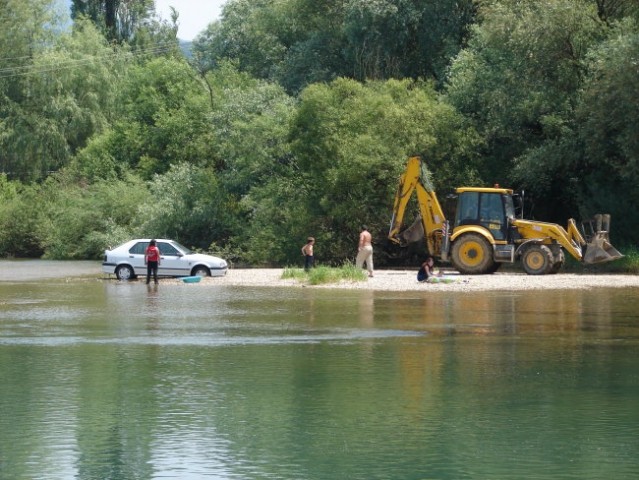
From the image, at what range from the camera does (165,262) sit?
40844mm

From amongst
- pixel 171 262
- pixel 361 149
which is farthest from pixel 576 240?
pixel 171 262

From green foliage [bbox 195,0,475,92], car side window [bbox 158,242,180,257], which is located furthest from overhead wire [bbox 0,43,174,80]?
car side window [bbox 158,242,180,257]

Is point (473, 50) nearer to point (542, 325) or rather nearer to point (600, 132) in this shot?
point (600, 132)

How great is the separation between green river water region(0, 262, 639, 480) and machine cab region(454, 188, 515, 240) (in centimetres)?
1239

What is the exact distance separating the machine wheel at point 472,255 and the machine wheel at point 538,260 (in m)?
1.20

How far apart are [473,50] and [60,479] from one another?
42.1 metres

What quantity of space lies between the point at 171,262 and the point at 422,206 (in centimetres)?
886

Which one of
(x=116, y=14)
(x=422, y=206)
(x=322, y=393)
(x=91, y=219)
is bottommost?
(x=322, y=393)

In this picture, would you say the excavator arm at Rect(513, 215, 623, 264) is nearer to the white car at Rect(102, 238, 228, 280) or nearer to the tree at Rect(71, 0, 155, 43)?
the white car at Rect(102, 238, 228, 280)

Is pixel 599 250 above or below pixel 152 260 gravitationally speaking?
above

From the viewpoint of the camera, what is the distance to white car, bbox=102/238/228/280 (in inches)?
1597

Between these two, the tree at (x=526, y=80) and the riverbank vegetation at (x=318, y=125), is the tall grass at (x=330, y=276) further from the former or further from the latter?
the tree at (x=526, y=80)

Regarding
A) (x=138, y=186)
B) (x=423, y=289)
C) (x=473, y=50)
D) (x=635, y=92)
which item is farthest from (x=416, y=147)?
(x=138, y=186)

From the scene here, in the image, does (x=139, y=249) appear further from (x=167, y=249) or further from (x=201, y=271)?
(x=201, y=271)
